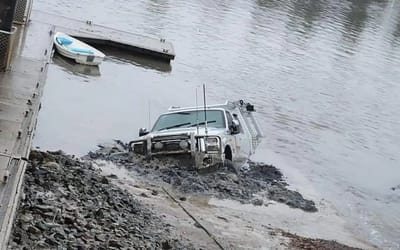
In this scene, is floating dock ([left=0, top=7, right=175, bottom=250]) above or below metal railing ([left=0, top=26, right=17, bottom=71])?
below

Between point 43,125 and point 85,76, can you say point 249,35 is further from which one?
point 43,125

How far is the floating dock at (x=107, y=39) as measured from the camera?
33.1 m

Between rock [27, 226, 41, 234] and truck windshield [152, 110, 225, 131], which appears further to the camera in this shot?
truck windshield [152, 110, 225, 131]

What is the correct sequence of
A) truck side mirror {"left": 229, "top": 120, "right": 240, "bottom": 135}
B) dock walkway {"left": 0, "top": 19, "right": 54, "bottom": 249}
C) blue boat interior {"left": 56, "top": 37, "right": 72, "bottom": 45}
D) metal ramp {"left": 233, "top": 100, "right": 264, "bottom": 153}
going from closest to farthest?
dock walkway {"left": 0, "top": 19, "right": 54, "bottom": 249}
truck side mirror {"left": 229, "top": 120, "right": 240, "bottom": 135}
metal ramp {"left": 233, "top": 100, "right": 264, "bottom": 153}
blue boat interior {"left": 56, "top": 37, "right": 72, "bottom": 45}

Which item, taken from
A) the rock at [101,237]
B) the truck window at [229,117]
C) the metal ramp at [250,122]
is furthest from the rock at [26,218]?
the metal ramp at [250,122]

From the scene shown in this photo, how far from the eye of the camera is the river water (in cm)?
2195

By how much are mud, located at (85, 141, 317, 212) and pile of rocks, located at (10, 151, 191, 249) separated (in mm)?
3243

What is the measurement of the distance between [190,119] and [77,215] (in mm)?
8747

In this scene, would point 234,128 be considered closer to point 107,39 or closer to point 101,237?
point 101,237

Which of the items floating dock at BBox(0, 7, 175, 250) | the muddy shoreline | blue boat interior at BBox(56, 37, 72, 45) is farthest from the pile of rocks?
blue boat interior at BBox(56, 37, 72, 45)

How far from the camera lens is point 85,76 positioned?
29.4 metres

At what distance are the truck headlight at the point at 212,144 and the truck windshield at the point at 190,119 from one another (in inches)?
41.6

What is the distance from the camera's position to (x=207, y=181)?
681 inches

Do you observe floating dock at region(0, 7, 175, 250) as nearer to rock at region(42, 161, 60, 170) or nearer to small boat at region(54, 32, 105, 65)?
rock at region(42, 161, 60, 170)
